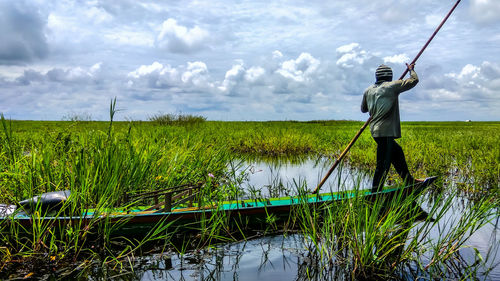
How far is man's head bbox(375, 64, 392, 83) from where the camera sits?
251 inches

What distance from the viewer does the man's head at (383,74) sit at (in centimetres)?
636

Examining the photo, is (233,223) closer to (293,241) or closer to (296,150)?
(293,241)

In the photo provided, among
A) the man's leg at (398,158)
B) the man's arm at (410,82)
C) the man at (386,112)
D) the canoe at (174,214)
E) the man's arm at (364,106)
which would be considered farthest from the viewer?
the man's arm at (364,106)

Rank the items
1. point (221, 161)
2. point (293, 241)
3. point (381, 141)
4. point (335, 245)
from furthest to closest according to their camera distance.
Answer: point (221, 161), point (381, 141), point (293, 241), point (335, 245)

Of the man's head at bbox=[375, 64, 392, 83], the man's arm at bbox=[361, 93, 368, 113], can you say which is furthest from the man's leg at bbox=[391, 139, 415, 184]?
the man's head at bbox=[375, 64, 392, 83]

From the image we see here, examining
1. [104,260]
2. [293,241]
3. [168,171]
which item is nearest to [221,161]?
[168,171]

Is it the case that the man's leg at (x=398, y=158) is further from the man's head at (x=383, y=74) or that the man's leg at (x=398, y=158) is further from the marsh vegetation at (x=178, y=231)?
the man's head at (x=383, y=74)

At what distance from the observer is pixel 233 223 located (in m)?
5.57

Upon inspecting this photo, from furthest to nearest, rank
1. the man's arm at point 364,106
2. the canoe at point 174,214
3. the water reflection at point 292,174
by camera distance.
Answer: the water reflection at point 292,174
the man's arm at point 364,106
the canoe at point 174,214

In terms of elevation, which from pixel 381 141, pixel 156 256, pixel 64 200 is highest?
pixel 381 141

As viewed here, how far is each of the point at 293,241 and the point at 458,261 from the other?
7.05 ft

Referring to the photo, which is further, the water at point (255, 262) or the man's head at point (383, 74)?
the man's head at point (383, 74)

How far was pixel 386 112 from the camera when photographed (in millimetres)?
6191

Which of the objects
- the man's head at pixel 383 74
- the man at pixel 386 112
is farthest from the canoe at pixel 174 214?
the man's head at pixel 383 74
